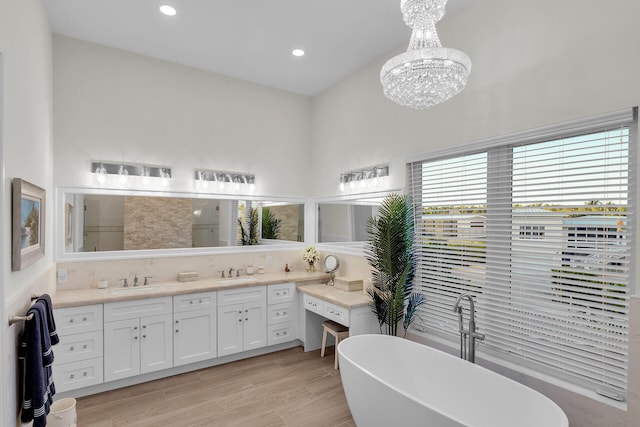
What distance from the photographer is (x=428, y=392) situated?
8.70 feet

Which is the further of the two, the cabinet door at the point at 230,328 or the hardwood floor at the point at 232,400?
the cabinet door at the point at 230,328

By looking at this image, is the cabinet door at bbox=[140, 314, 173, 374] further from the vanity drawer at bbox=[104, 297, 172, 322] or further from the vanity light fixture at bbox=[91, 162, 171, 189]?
the vanity light fixture at bbox=[91, 162, 171, 189]

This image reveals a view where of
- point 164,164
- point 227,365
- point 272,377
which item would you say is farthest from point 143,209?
point 272,377

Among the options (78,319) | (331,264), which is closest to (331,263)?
(331,264)

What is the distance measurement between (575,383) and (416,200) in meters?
1.81

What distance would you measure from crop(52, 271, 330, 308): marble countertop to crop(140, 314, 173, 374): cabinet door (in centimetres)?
25

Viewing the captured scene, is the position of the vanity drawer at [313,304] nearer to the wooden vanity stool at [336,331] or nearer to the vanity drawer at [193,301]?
the wooden vanity stool at [336,331]

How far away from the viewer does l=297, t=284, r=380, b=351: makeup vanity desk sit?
334 centimetres

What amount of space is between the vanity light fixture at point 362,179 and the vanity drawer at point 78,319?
111 inches

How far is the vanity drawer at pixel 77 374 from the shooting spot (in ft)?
9.59

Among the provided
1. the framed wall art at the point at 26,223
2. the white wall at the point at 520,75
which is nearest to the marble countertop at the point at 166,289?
the framed wall art at the point at 26,223

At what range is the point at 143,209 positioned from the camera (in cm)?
380

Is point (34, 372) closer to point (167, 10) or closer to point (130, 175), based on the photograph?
point (130, 175)

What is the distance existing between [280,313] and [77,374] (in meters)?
1.96
